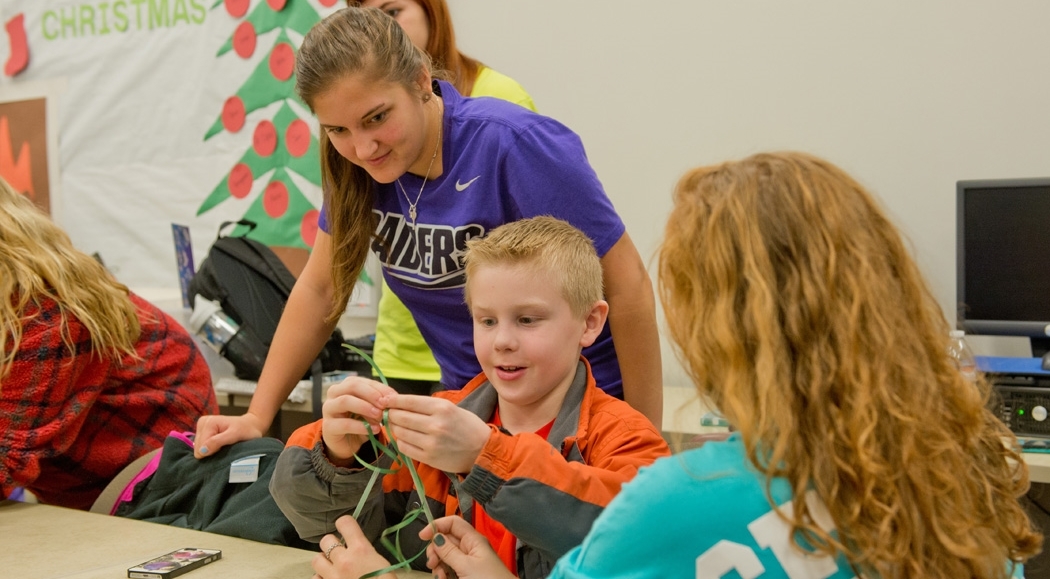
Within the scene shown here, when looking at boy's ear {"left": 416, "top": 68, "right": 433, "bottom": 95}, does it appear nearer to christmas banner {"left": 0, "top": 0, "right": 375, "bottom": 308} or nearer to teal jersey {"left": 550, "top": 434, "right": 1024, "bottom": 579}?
teal jersey {"left": 550, "top": 434, "right": 1024, "bottom": 579}

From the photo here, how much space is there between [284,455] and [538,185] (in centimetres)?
57

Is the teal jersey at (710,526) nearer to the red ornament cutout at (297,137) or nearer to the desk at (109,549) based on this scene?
the desk at (109,549)

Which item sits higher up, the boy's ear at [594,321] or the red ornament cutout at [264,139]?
the red ornament cutout at [264,139]

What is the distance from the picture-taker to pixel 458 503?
4.46 ft

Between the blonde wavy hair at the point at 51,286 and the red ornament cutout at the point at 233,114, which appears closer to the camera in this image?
the blonde wavy hair at the point at 51,286

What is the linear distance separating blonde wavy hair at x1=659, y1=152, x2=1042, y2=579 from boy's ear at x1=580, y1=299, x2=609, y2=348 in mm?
502

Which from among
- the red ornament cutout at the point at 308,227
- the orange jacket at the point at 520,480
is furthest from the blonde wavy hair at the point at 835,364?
the red ornament cutout at the point at 308,227

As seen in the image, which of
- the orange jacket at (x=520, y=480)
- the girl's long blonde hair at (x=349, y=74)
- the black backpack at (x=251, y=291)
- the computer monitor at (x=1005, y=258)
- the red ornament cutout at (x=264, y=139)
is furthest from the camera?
the red ornament cutout at (x=264, y=139)

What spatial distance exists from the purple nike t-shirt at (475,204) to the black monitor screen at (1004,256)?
1.39m

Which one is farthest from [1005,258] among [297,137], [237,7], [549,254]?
[237,7]

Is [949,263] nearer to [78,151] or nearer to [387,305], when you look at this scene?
[387,305]

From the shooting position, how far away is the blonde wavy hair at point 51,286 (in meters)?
1.85

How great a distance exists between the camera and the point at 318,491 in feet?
4.44

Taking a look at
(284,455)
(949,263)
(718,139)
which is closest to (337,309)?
(284,455)
